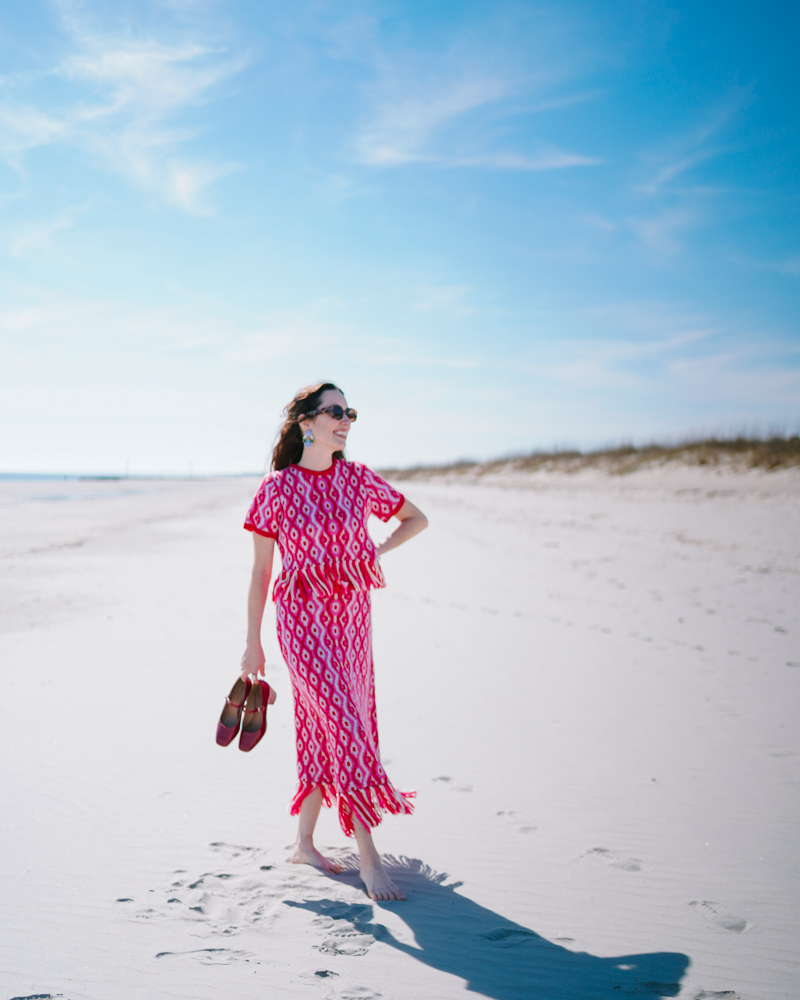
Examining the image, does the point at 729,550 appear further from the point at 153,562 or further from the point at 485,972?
the point at 485,972

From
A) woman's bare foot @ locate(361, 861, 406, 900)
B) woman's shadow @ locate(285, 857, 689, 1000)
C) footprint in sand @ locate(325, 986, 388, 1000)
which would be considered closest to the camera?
footprint in sand @ locate(325, 986, 388, 1000)

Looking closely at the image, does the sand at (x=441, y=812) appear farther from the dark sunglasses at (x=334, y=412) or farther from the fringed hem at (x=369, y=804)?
the dark sunglasses at (x=334, y=412)

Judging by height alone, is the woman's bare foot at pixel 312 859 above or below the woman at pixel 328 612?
below

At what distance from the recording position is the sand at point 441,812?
233 cm

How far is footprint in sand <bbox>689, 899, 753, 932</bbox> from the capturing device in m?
2.57

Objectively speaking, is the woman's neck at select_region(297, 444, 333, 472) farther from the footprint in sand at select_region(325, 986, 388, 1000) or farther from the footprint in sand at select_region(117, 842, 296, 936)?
the footprint in sand at select_region(325, 986, 388, 1000)

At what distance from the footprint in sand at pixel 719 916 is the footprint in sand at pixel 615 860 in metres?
0.29

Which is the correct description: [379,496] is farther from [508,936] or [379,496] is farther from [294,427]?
[508,936]

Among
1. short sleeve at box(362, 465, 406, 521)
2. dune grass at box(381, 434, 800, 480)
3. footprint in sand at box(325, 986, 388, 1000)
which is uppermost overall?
dune grass at box(381, 434, 800, 480)

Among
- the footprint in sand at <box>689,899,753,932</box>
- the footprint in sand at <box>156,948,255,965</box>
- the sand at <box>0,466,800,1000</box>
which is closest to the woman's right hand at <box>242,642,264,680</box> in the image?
the sand at <box>0,466,800,1000</box>

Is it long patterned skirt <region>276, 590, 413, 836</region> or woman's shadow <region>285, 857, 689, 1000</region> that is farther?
long patterned skirt <region>276, 590, 413, 836</region>

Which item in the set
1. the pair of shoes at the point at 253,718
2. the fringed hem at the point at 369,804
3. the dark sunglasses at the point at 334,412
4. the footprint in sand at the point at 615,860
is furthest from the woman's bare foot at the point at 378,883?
the dark sunglasses at the point at 334,412

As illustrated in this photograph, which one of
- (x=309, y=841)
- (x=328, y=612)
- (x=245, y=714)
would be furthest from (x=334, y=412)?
(x=309, y=841)

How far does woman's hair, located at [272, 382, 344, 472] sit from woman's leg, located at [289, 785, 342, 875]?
4.79 ft
